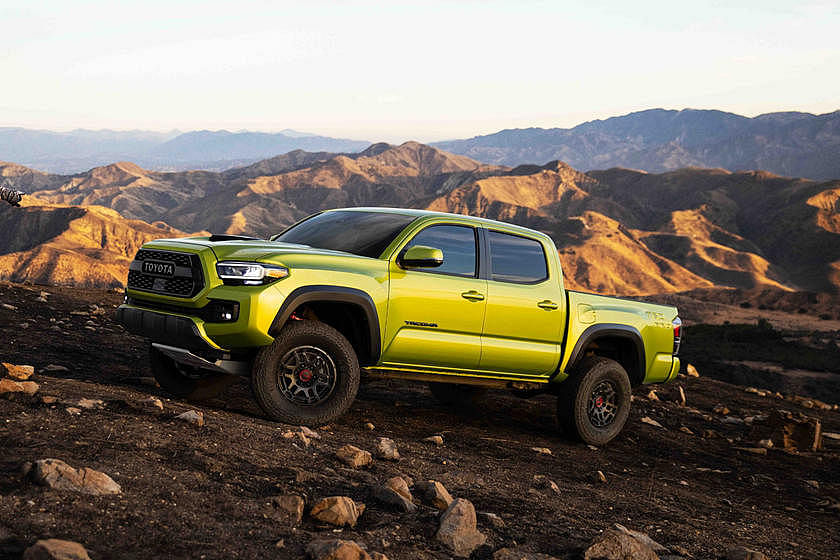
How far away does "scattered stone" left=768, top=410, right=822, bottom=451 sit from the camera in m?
9.98

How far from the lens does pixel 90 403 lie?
5.80 meters

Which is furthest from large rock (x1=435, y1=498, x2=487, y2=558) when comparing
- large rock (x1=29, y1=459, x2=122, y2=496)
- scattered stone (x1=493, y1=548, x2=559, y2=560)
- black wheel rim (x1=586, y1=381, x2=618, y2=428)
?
black wheel rim (x1=586, y1=381, x2=618, y2=428)

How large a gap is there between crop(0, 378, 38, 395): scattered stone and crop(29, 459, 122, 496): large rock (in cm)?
177

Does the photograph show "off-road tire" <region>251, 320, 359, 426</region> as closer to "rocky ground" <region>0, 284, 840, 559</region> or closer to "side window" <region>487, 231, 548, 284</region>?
"rocky ground" <region>0, 284, 840, 559</region>

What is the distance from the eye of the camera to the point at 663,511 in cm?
592

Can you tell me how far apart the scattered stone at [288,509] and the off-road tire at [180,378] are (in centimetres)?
297

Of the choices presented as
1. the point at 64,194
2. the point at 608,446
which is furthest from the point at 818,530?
the point at 64,194

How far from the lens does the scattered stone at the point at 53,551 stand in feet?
10.6

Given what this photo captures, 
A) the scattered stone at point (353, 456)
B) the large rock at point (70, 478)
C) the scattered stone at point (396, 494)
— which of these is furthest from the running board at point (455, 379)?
the large rock at point (70, 478)

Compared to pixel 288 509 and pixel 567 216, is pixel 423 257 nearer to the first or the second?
pixel 288 509

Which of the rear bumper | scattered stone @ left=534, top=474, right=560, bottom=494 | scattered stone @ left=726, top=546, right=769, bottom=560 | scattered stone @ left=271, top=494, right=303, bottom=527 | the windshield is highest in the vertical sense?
the windshield

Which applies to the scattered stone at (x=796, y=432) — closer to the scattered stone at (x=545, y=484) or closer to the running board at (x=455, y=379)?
the running board at (x=455, y=379)

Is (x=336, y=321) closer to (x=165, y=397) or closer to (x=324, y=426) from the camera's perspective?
(x=324, y=426)

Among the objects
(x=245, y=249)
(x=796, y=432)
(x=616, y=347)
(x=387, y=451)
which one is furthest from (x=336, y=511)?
(x=796, y=432)
